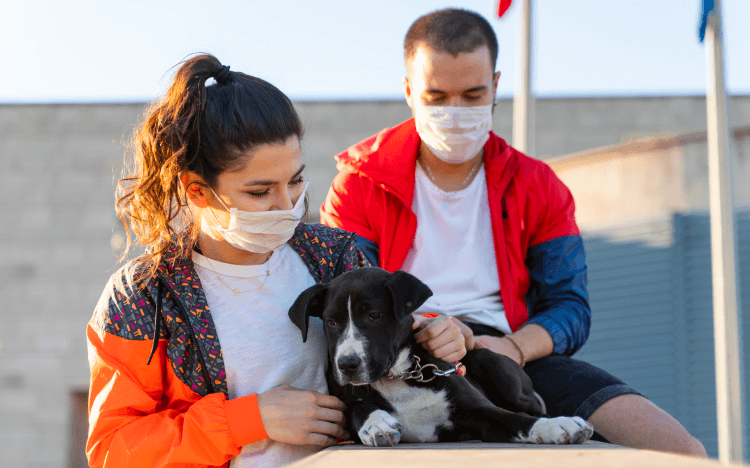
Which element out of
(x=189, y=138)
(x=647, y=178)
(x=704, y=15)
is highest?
(x=704, y=15)

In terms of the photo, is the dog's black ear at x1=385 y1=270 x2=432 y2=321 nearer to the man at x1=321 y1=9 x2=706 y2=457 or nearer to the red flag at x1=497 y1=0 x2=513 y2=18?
the man at x1=321 y1=9 x2=706 y2=457

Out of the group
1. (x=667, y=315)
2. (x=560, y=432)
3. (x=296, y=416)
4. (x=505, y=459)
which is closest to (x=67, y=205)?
(x=667, y=315)

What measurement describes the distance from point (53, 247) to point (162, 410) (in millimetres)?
12654

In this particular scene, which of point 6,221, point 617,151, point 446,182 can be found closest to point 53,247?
point 6,221

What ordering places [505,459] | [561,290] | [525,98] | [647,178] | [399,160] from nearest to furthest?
[505,459]
[561,290]
[399,160]
[525,98]
[647,178]

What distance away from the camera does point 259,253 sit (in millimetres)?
2830

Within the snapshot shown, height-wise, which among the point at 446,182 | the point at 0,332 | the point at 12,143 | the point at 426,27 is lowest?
the point at 0,332

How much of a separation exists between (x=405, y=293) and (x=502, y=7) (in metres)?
5.12

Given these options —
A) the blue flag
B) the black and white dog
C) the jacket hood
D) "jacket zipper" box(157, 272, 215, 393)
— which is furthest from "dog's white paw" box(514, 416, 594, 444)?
the blue flag

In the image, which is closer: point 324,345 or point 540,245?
point 324,345

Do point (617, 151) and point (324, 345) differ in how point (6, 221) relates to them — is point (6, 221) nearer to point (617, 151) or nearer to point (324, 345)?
point (617, 151)

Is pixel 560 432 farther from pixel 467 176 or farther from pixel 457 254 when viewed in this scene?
pixel 467 176

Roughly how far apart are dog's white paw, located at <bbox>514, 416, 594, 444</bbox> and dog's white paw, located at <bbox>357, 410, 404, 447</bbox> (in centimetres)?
45

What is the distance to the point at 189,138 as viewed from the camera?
2607mm
